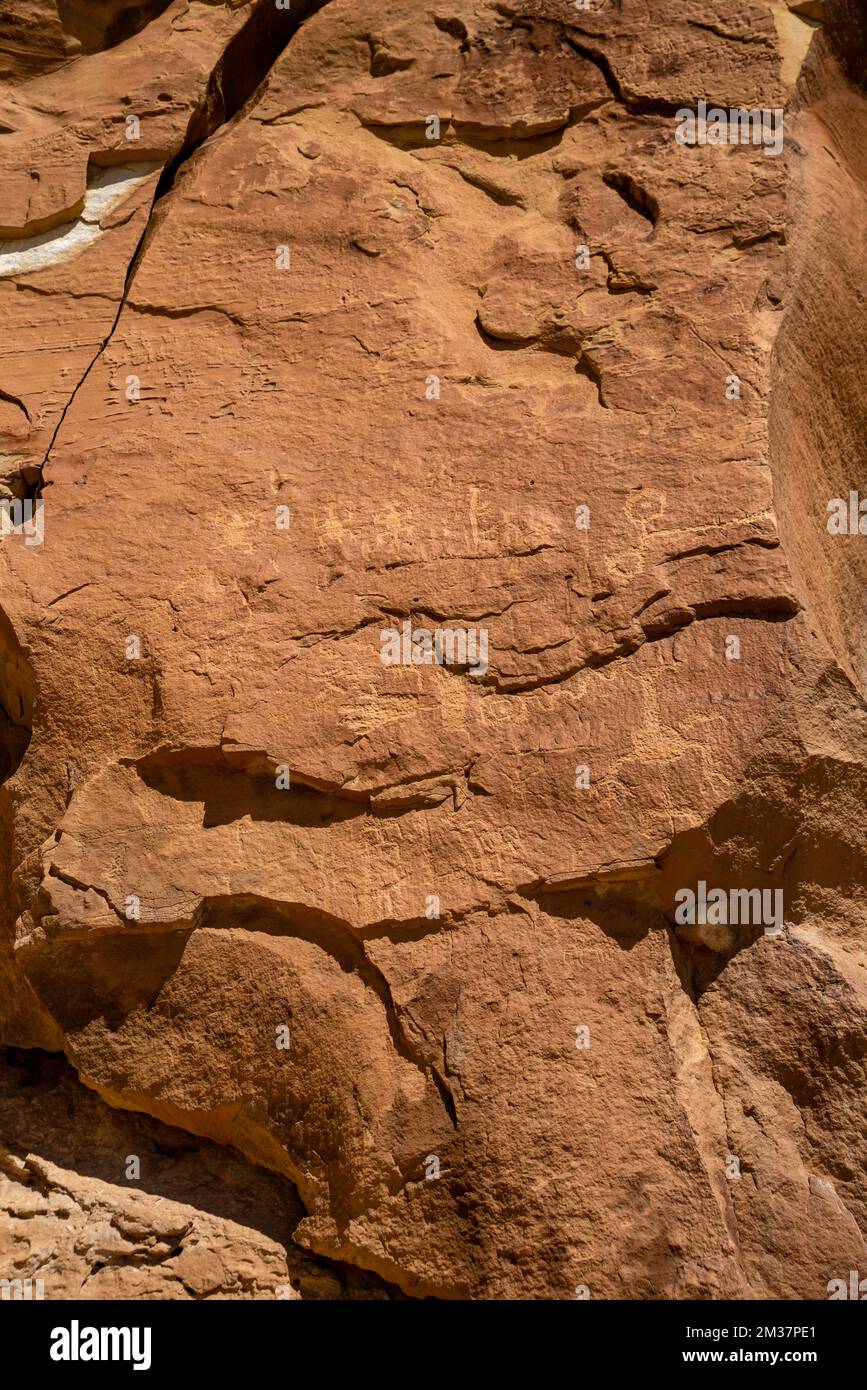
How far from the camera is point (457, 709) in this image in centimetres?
274

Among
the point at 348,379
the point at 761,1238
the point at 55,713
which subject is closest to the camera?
the point at 761,1238

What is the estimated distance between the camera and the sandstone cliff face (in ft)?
8.22

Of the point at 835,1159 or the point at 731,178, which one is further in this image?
the point at 731,178

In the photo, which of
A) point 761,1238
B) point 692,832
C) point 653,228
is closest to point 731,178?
point 653,228

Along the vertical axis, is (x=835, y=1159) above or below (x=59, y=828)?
below

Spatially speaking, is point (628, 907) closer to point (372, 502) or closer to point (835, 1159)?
point (835, 1159)

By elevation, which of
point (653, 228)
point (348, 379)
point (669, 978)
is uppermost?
point (653, 228)

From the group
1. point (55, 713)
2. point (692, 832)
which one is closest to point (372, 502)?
point (55, 713)

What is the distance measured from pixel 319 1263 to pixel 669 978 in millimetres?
933

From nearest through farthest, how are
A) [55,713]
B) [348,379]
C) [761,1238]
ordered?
[761,1238]
[55,713]
[348,379]

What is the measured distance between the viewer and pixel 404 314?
10.5 feet

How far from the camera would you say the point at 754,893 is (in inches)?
105

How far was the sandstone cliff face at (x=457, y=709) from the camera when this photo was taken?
251 centimetres

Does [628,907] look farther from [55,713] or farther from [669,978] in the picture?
[55,713]
